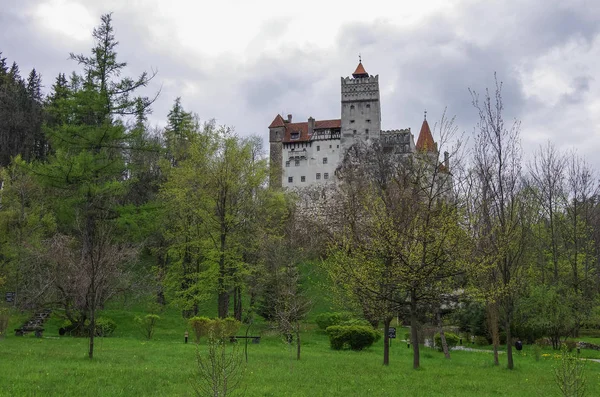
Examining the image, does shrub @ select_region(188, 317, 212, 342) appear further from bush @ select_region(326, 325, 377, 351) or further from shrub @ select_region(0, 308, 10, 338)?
shrub @ select_region(0, 308, 10, 338)

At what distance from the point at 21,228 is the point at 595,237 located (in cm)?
4298

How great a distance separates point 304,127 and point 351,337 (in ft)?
202

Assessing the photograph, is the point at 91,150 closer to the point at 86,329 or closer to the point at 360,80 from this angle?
the point at 86,329

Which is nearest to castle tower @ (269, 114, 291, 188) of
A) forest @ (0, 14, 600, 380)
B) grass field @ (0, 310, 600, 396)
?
forest @ (0, 14, 600, 380)

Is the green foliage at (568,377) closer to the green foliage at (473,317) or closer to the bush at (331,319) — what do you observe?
the bush at (331,319)

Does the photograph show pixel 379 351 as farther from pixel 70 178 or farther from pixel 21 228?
pixel 21 228

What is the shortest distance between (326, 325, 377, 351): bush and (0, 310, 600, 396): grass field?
8.15 feet

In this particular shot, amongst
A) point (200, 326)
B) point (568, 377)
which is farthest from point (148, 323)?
point (568, 377)

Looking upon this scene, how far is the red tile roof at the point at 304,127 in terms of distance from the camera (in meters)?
77.4

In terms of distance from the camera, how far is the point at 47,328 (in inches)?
976

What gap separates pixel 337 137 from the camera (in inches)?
2992

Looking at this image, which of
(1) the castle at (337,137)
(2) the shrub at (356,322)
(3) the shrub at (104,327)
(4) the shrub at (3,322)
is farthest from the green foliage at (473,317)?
(1) the castle at (337,137)

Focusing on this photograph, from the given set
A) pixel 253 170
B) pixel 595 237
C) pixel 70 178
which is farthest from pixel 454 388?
pixel 595 237

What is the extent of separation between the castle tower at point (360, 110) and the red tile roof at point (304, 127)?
254 centimetres
